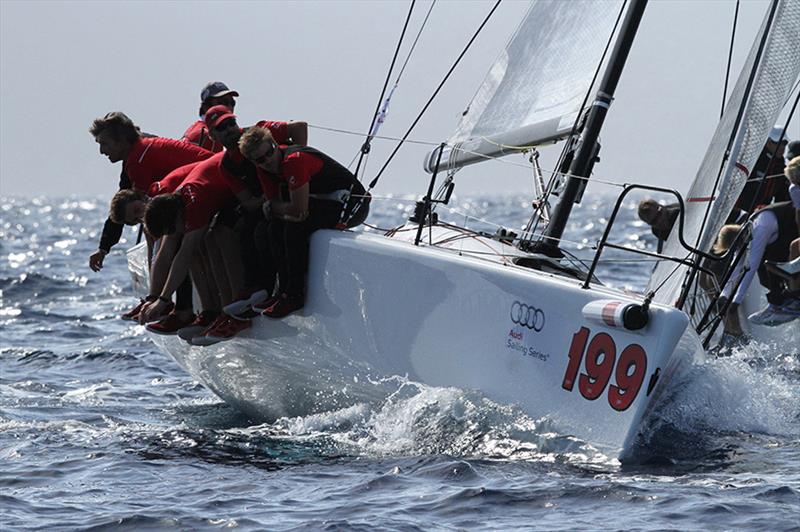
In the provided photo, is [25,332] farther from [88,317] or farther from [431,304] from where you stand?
[431,304]

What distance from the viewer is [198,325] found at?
6.36m

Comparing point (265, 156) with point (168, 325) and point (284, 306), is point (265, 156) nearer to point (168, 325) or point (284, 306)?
point (284, 306)

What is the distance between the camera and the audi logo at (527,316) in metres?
5.29

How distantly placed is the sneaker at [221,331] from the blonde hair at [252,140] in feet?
2.99

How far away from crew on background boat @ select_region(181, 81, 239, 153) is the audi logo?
73.4 inches

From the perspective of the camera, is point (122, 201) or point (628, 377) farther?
point (122, 201)

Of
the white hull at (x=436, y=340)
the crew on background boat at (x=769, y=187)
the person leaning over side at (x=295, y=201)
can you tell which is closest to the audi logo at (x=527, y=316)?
the white hull at (x=436, y=340)

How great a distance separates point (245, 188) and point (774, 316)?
2.84 m

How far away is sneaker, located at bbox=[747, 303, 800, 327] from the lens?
697 cm

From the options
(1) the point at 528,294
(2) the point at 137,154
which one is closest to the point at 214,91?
(2) the point at 137,154

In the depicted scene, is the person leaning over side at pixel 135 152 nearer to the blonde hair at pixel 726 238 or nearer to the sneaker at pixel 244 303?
the sneaker at pixel 244 303

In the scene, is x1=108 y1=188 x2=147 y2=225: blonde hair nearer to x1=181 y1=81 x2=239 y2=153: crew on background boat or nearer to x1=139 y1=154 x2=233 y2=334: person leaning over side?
x1=139 y1=154 x2=233 y2=334: person leaning over side

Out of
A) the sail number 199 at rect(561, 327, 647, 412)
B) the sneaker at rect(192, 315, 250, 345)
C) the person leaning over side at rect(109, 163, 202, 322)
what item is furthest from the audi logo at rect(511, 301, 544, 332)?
the person leaning over side at rect(109, 163, 202, 322)

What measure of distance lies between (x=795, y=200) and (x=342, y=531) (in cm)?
344
